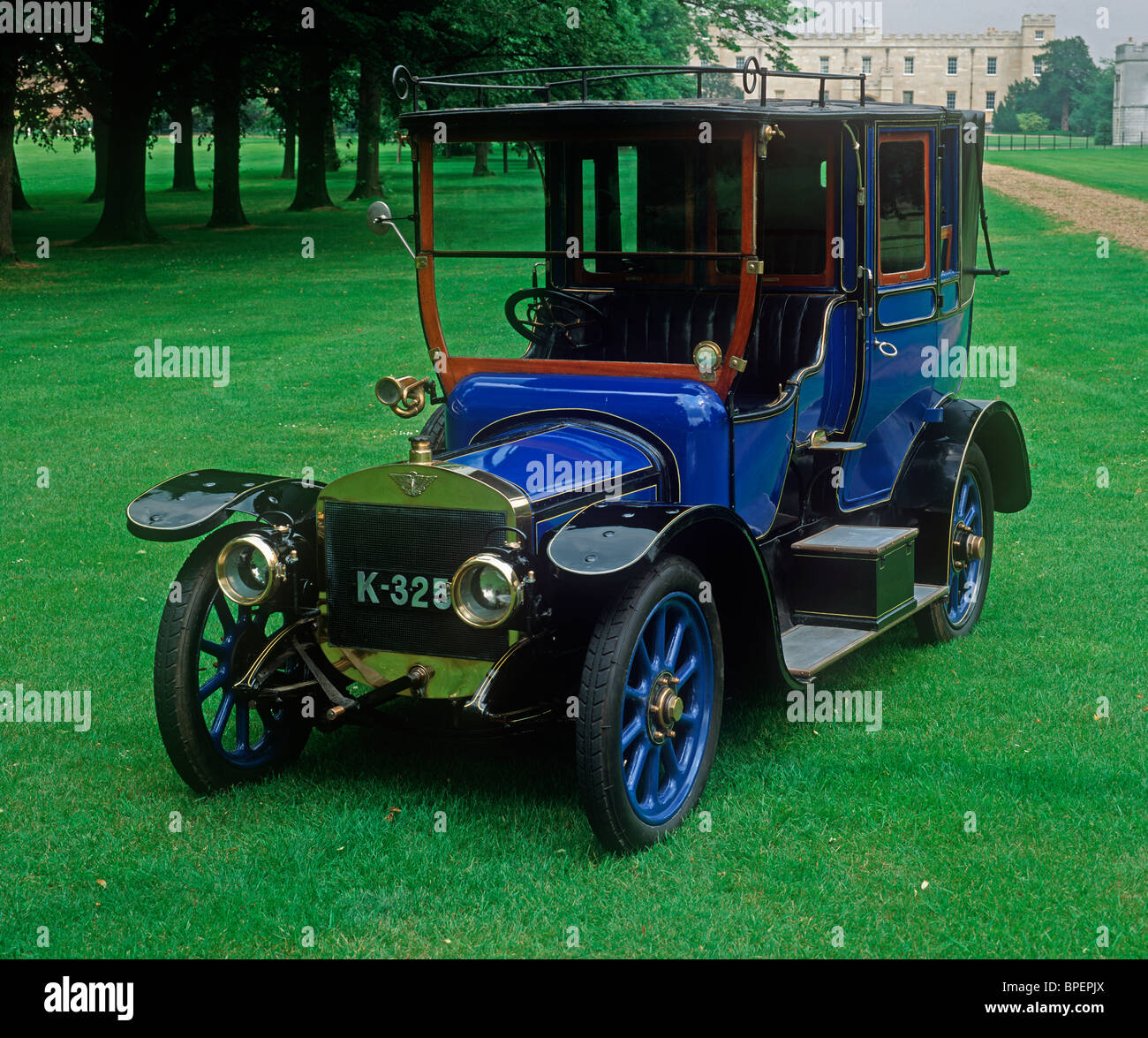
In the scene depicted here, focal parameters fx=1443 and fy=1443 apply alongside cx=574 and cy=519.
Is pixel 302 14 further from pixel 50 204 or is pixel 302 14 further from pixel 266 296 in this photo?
pixel 50 204

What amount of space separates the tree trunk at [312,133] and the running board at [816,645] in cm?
2795

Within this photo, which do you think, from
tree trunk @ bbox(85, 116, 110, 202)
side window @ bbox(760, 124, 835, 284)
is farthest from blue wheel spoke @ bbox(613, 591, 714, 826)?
tree trunk @ bbox(85, 116, 110, 202)

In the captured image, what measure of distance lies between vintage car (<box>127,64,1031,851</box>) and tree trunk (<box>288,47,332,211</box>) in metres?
26.1

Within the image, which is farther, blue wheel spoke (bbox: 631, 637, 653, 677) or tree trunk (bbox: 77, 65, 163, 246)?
tree trunk (bbox: 77, 65, 163, 246)

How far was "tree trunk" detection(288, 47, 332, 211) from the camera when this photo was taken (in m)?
32.0

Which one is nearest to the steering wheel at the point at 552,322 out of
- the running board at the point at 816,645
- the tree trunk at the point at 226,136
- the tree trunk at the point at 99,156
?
the running board at the point at 816,645

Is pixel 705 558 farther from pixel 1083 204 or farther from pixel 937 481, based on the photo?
pixel 1083 204

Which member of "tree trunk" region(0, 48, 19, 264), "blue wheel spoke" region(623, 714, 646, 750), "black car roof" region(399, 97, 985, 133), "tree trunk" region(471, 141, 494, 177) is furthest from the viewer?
"tree trunk" region(0, 48, 19, 264)

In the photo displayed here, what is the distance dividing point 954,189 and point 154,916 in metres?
5.32

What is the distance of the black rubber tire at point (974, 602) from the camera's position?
7.22 m

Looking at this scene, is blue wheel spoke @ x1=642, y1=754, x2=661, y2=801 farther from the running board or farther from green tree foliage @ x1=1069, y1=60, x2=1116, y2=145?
green tree foliage @ x1=1069, y1=60, x2=1116, y2=145

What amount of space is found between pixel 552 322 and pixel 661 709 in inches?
90.2

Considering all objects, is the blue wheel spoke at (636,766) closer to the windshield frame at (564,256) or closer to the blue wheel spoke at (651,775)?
the blue wheel spoke at (651,775)

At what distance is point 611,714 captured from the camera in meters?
4.70
